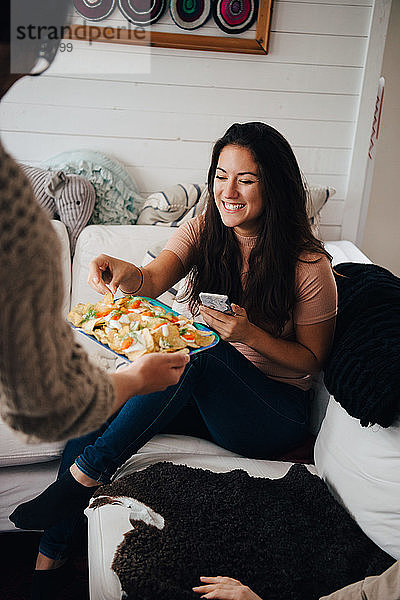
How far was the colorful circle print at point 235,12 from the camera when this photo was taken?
86.0 inches

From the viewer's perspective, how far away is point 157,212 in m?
2.25

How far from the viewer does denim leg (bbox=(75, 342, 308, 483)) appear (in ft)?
4.71

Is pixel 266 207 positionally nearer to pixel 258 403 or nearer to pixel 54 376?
pixel 258 403

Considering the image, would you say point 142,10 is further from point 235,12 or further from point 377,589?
point 377,589

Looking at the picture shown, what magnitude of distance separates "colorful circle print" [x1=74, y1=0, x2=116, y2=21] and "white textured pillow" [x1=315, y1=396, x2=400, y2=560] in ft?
5.48

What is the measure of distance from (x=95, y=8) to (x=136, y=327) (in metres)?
1.41

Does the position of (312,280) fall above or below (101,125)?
below

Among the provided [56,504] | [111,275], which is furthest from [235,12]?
[56,504]

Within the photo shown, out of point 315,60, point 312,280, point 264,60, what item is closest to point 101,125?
point 264,60

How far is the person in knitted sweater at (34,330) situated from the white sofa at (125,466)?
1.63ft

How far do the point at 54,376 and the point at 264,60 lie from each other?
1910 millimetres

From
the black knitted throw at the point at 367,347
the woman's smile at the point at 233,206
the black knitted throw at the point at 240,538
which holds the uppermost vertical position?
the woman's smile at the point at 233,206

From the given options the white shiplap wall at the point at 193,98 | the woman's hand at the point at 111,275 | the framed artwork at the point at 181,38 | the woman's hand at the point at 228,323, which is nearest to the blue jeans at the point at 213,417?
the woman's hand at the point at 228,323

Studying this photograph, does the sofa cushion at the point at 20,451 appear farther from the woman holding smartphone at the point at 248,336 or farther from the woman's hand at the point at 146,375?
the woman's hand at the point at 146,375
